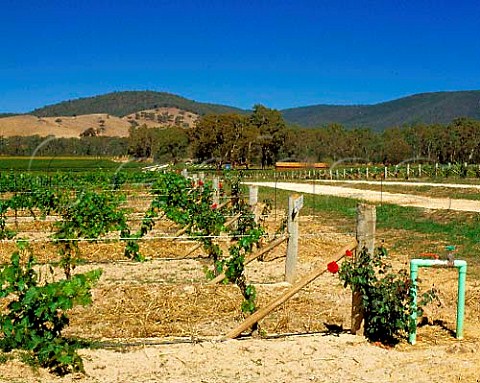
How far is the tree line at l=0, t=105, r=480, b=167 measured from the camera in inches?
1879

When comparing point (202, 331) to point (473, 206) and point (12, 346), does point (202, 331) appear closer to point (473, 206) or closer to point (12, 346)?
point (12, 346)

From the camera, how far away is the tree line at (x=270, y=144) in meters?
47.7

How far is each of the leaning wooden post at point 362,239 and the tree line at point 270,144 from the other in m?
31.4

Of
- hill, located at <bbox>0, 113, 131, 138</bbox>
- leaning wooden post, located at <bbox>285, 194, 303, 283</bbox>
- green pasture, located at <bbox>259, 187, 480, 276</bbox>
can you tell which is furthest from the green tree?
hill, located at <bbox>0, 113, 131, 138</bbox>

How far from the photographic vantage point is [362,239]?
240 inches

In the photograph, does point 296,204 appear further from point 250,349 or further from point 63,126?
point 63,126

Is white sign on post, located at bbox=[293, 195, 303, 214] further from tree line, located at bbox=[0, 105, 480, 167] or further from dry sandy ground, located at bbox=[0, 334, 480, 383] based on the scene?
tree line, located at bbox=[0, 105, 480, 167]

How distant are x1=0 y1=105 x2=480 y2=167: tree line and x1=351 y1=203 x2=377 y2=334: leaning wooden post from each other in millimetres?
31388

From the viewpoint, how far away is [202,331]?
6.33 metres

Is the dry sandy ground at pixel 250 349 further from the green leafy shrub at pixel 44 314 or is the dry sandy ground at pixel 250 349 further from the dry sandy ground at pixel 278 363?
the green leafy shrub at pixel 44 314

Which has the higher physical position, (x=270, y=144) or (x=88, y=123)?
(x=88, y=123)

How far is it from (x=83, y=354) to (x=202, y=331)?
1377 mm

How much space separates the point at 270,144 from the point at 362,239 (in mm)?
Result: 41627

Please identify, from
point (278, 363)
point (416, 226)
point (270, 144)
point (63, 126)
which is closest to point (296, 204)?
point (278, 363)
